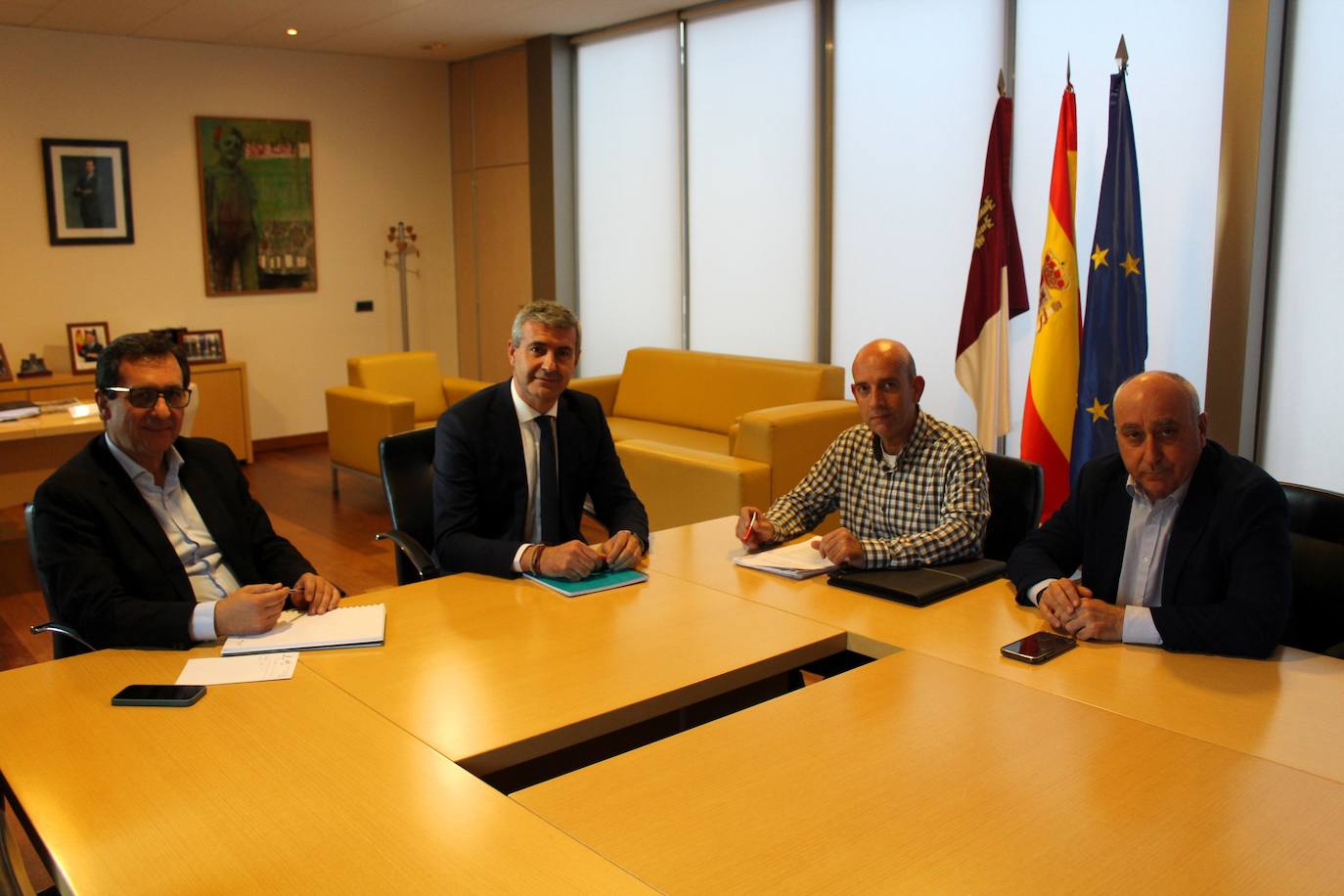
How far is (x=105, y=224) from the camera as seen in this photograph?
305 inches

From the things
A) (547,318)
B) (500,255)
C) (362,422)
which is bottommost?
(362,422)

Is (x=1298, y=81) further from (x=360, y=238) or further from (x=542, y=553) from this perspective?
(x=360, y=238)

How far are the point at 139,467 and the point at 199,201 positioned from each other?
20.9 feet

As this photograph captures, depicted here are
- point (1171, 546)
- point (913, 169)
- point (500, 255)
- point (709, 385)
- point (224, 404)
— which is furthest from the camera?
point (500, 255)

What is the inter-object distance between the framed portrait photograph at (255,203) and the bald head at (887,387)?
665cm

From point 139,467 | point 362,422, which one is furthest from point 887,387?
point 362,422

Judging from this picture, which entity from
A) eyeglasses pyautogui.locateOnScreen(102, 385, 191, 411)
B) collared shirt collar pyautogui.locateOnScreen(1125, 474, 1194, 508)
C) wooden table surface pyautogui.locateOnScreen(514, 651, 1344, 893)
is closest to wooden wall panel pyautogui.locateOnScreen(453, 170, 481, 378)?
eyeglasses pyautogui.locateOnScreen(102, 385, 191, 411)

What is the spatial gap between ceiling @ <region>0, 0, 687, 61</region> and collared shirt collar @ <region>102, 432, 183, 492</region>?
15.8 feet

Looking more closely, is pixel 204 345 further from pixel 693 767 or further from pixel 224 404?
pixel 693 767

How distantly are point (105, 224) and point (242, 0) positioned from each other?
2182 millimetres

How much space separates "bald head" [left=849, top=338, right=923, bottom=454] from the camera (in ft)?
9.32

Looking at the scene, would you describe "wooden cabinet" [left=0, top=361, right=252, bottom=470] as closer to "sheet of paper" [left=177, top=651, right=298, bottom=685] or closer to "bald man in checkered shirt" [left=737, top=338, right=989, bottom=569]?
"bald man in checkered shirt" [left=737, top=338, right=989, bottom=569]

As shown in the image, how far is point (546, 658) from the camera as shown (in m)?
2.13

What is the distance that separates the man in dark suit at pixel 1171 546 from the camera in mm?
2131
